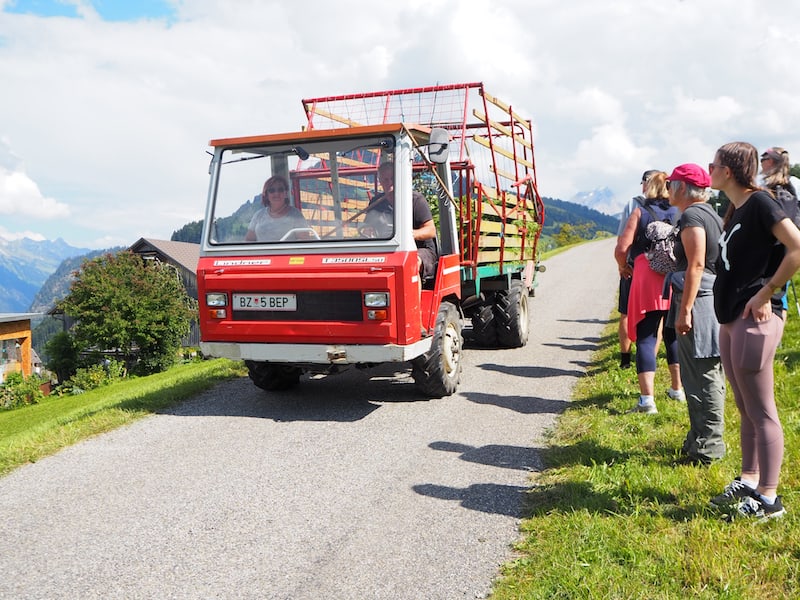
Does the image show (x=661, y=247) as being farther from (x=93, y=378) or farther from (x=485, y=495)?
(x=93, y=378)

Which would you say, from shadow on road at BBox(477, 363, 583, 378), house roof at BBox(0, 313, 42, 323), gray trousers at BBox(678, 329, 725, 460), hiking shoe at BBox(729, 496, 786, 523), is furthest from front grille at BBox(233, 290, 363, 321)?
house roof at BBox(0, 313, 42, 323)

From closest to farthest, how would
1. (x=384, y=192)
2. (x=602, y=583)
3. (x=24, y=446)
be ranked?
(x=602, y=583) < (x=24, y=446) < (x=384, y=192)

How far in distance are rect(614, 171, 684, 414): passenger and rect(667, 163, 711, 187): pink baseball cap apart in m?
1.46

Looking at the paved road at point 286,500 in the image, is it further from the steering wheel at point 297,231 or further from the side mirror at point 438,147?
the side mirror at point 438,147

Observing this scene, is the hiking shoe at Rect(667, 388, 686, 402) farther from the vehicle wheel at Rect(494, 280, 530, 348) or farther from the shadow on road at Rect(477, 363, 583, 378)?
the vehicle wheel at Rect(494, 280, 530, 348)

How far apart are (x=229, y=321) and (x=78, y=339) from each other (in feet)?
145

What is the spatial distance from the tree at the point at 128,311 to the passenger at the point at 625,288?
1636 inches

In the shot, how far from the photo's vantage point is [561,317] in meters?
13.1

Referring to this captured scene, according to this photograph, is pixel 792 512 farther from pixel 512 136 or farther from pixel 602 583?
pixel 512 136

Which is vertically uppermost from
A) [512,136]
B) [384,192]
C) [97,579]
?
[512,136]

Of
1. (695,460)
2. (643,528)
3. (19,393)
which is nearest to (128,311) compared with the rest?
(19,393)

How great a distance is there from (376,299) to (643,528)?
2.94 m

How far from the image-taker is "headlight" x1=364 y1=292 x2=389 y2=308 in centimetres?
570

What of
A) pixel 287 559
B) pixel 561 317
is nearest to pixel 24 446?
pixel 287 559
